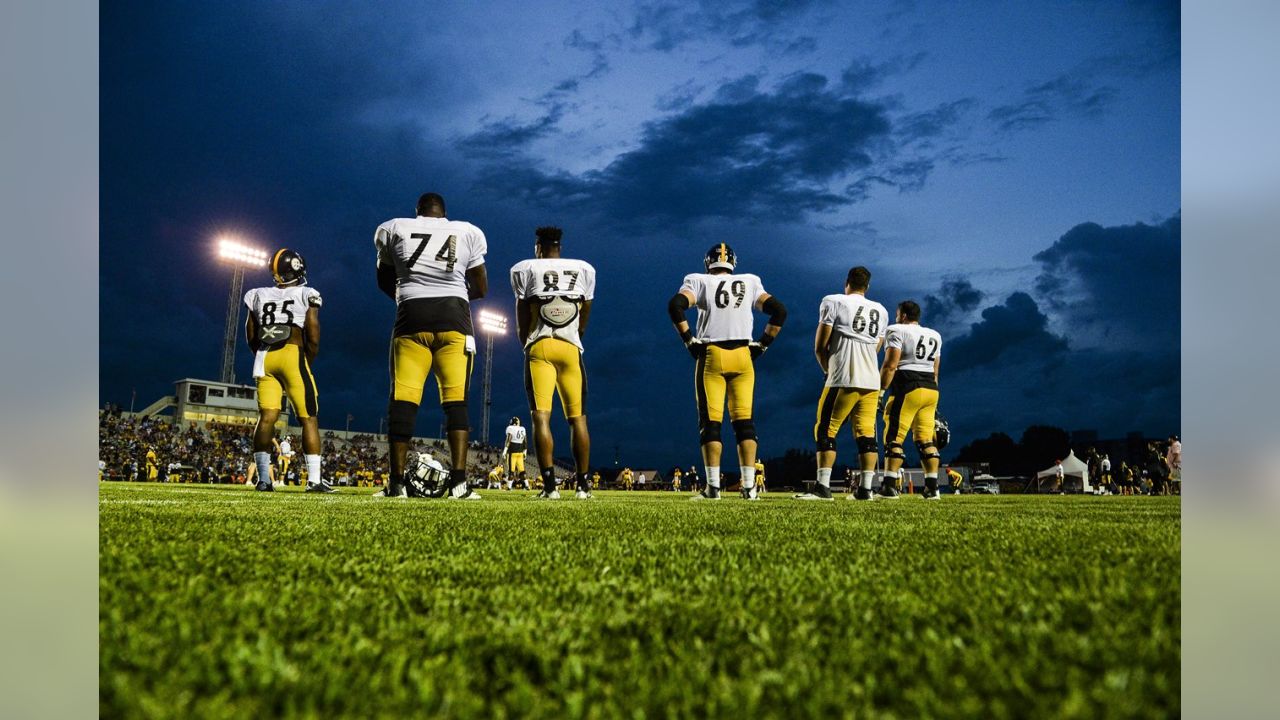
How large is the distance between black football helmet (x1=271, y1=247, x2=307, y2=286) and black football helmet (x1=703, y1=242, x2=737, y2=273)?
14.7 feet

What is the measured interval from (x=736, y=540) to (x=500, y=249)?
81.1 metres

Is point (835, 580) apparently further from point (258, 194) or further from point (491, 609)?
point (258, 194)

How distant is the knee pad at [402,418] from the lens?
5668 mm

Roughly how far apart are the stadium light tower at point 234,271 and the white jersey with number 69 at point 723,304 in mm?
30171

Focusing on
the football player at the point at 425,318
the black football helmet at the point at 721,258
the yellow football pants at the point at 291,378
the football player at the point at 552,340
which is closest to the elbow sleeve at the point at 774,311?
the black football helmet at the point at 721,258

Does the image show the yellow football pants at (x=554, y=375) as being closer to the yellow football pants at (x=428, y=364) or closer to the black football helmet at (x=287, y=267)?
the yellow football pants at (x=428, y=364)

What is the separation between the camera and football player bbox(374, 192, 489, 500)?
573 centimetres

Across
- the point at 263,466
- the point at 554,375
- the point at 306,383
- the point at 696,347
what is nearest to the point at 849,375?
the point at 696,347

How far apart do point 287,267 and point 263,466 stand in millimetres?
2285

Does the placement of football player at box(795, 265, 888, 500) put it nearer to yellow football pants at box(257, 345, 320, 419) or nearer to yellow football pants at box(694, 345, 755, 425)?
yellow football pants at box(694, 345, 755, 425)

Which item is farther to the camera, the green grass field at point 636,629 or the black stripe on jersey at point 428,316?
the black stripe on jersey at point 428,316

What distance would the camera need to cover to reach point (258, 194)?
65438 mm

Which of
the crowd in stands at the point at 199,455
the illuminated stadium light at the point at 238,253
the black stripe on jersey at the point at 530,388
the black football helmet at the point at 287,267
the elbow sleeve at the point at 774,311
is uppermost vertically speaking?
the illuminated stadium light at the point at 238,253
